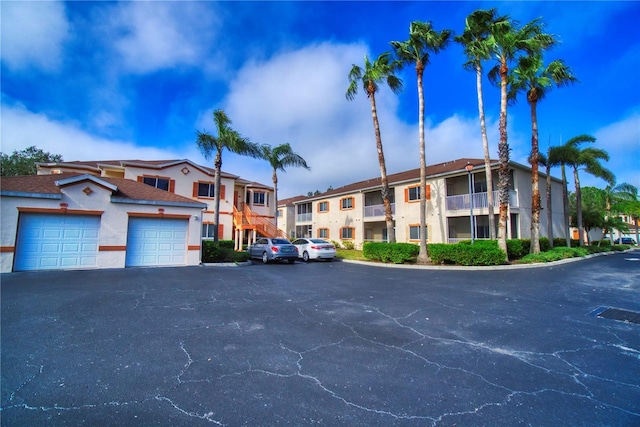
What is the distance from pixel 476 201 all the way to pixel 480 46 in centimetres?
962

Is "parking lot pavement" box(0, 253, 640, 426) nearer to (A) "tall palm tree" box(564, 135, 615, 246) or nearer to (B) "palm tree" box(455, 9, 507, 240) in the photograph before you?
(B) "palm tree" box(455, 9, 507, 240)

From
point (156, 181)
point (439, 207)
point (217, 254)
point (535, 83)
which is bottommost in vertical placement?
point (217, 254)

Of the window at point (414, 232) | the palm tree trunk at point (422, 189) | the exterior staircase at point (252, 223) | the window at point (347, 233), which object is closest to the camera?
the palm tree trunk at point (422, 189)

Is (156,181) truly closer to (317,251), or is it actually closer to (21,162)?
(317,251)

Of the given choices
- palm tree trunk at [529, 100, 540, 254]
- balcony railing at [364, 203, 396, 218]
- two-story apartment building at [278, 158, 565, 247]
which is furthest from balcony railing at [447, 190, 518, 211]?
balcony railing at [364, 203, 396, 218]

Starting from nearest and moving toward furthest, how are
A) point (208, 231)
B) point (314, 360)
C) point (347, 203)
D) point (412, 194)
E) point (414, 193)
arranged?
point (314, 360) < point (208, 231) < point (414, 193) < point (412, 194) < point (347, 203)

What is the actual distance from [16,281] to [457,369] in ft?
41.5

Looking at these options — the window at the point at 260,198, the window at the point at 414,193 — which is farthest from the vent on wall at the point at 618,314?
the window at the point at 260,198

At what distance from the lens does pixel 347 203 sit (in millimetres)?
30641

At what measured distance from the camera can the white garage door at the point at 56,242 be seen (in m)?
11.6

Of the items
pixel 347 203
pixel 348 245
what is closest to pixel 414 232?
pixel 348 245

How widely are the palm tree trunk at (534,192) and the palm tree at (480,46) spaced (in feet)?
7.59

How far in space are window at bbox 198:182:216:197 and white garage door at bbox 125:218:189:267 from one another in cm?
841

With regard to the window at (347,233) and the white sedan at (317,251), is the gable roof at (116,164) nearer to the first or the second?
the white sedan at (317,251)
